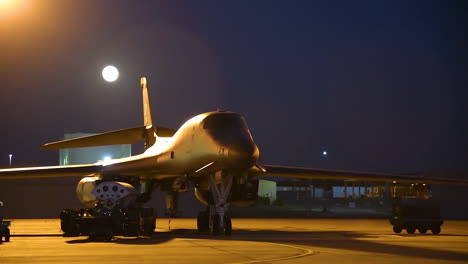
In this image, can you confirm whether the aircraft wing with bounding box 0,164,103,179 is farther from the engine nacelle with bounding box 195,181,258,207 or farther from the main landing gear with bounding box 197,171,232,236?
the main landing gear with bounding box 197,171,232,236

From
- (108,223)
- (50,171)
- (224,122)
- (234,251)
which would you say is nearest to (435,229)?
(224,122)

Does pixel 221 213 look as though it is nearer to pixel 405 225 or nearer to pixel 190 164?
pixel 190 164

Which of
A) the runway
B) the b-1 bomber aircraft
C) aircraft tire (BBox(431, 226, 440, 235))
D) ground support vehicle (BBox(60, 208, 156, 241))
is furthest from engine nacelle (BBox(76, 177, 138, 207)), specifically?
aircraft tire (BBox(431, 226, 440, 235))

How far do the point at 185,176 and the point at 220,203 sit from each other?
3644 mm

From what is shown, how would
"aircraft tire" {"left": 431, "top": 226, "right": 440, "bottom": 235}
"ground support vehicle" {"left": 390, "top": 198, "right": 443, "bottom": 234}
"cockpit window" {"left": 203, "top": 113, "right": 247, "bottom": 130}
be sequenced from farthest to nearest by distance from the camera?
"ground support vehicle" {"left": 390, "top": 198, "right": 443, "bottom": 234}, "aircraft tire" {"left": 431, "top": 226, "right": 440, "bottom": 235}, "cockpit window" {"left": 203, "top": 113, "right": 247, "bottom": 130}

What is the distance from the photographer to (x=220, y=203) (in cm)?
2500

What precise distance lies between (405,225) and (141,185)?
10904mm

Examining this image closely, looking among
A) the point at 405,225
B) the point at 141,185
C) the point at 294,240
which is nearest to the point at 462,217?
the point at 405,225

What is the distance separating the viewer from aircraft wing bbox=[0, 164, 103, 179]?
29781 mm

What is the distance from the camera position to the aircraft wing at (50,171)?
29.8 metres

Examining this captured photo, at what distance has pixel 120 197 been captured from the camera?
2644 cm

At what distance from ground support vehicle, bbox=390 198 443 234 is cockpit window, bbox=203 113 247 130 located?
7724 mm

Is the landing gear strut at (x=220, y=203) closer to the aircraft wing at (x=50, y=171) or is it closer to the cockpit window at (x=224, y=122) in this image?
the cockpit window at (x=224, y=122)

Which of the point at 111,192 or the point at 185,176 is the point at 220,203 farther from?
the point at 111,192
